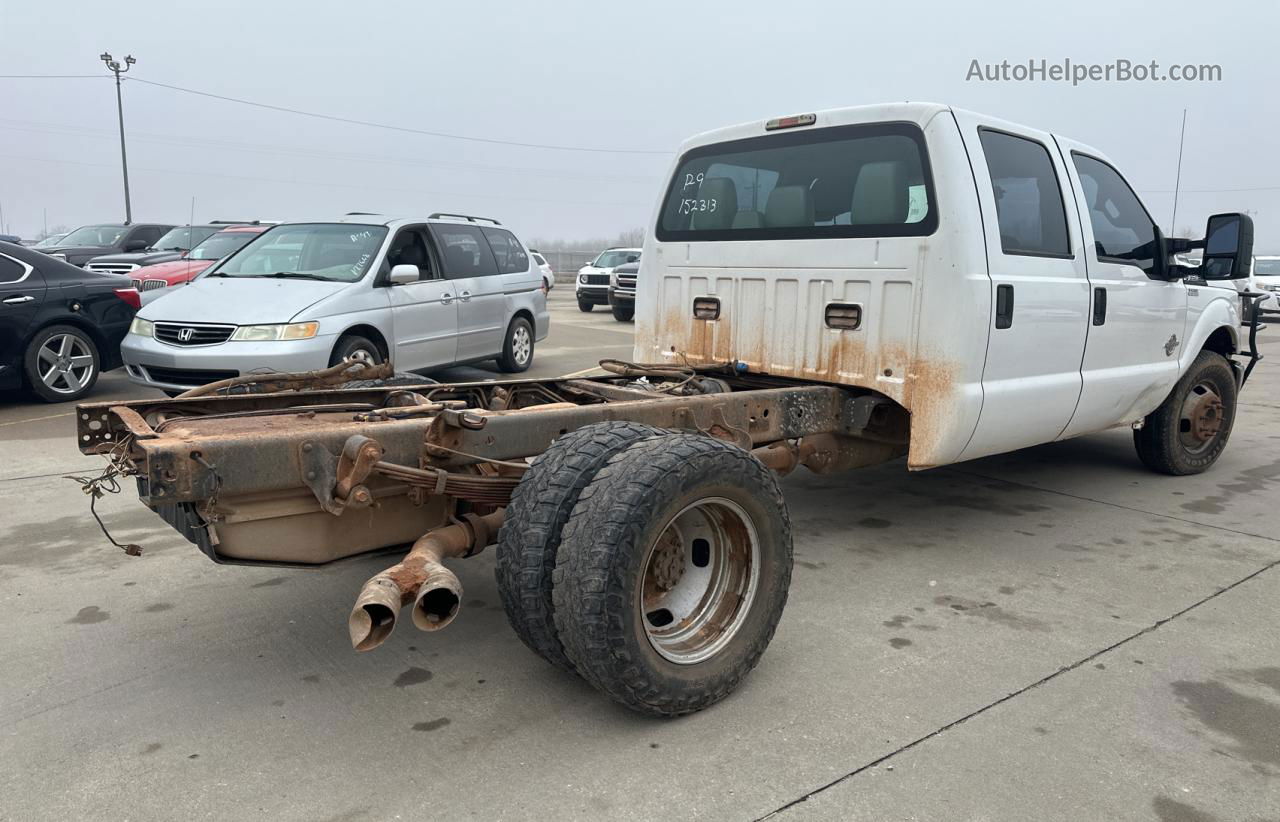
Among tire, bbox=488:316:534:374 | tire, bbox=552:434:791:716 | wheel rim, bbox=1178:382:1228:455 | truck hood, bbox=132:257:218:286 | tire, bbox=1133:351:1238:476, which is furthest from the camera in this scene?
truck hood, bbox=132:257:218:286

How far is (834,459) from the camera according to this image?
503cm

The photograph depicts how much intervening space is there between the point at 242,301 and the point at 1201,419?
7.27 meters

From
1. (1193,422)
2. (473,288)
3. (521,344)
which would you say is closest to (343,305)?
(473,288)

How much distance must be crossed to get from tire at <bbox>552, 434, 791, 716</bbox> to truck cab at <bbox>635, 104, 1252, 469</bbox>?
151 cm

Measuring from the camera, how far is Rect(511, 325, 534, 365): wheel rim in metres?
10.7

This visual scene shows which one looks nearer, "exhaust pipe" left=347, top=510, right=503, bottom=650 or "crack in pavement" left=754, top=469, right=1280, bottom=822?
"exhaust pipe" left=347, top=510, right=503, bottom=650

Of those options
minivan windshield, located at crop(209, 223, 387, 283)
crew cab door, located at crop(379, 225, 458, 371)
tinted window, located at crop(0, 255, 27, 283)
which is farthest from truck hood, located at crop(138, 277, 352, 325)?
tinted window, located at crop(0, 255, 27, 283)

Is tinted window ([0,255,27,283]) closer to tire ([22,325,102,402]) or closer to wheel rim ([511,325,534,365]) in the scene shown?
tire ([22,325,102,402])

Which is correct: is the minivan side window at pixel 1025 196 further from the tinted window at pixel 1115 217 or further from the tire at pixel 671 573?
the tire at pixel 671 573

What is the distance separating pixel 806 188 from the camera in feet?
16.0

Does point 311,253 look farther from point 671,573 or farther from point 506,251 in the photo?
point 671,573

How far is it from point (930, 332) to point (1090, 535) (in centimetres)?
175

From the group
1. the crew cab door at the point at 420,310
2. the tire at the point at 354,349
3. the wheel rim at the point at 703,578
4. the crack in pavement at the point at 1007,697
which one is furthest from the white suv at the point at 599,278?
the wheel rim at the point at 703,578

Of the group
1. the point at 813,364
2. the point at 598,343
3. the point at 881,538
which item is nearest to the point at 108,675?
the point at 813,364
